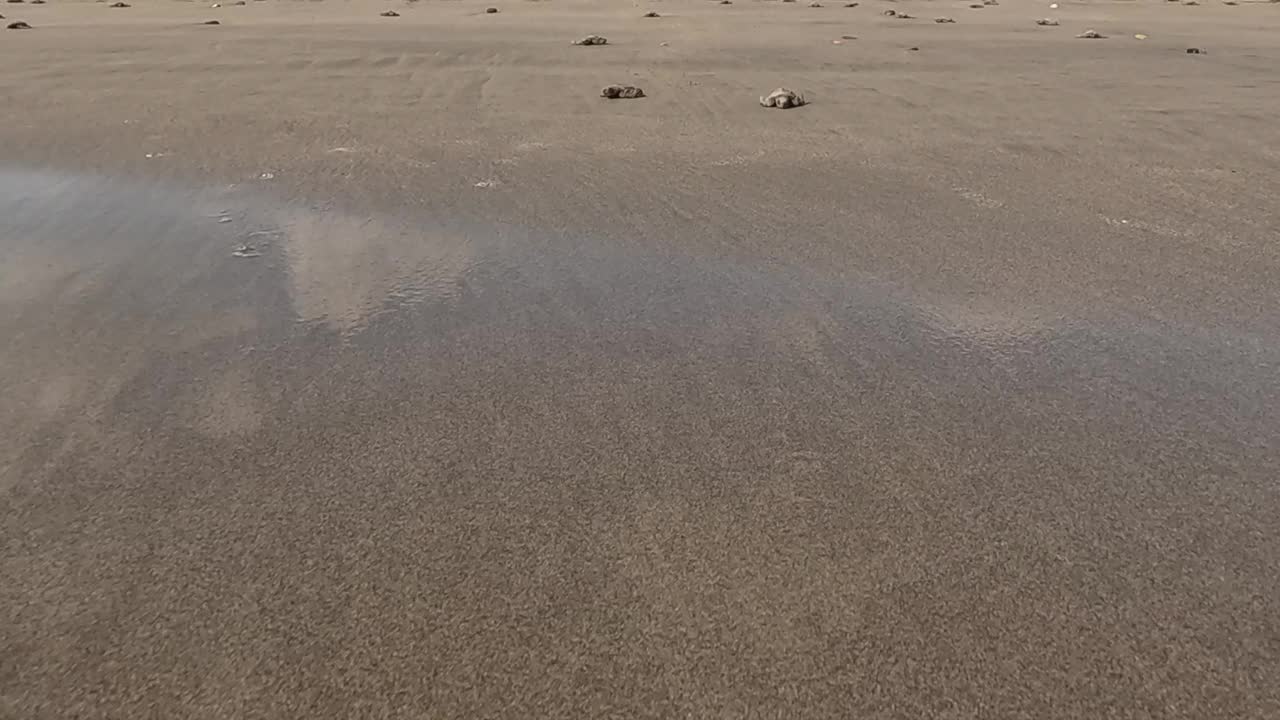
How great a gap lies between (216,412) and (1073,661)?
6.14 ft

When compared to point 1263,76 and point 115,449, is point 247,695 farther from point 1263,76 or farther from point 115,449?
point 1263,76

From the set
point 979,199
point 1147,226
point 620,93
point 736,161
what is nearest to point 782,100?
point 620,93

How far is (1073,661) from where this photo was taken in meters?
1.32

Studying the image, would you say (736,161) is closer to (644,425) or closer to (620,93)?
(620,93)

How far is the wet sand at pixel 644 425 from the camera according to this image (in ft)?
4.36

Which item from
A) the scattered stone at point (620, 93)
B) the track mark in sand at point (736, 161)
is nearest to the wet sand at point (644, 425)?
the track mark in sand at point (736, 161)

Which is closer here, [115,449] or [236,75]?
[115,449]

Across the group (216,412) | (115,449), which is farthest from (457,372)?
(115,449)

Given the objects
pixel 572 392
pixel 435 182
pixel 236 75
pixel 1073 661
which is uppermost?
pixel 236 75

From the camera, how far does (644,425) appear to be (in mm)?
1972

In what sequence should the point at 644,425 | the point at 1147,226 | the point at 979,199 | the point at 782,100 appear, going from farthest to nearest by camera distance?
the point at 782,100 → the point at 979,199 → the point at 1147,226 → the point at 644,425

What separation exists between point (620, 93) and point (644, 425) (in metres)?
3.91

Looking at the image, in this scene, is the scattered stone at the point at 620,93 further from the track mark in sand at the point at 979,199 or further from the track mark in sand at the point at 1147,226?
the track mark in sand at the point at 1147,226

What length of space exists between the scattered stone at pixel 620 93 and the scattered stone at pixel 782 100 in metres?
0.83
